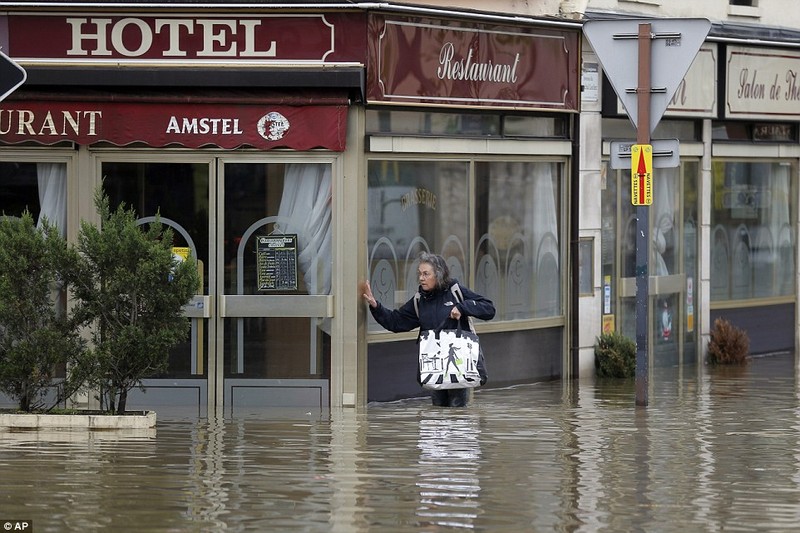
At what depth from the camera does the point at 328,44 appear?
14.0 m

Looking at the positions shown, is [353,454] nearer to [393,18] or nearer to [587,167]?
[393,18]

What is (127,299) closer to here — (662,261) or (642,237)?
(642,237)

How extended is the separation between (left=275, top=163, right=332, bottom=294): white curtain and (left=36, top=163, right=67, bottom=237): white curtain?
6.35 feet

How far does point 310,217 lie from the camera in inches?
565

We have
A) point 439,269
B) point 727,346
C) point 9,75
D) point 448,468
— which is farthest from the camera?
point 727,346

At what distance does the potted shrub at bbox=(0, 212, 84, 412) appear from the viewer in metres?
11.3

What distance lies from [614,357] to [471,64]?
12.3ft

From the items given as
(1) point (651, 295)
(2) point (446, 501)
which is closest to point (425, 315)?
(2) point (446, 501)

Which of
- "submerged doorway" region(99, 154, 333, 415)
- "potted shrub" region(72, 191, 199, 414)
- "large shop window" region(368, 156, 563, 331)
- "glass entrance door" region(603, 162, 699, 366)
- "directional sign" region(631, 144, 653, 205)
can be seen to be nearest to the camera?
"potted shrub" region(72, 191, 199, 414)

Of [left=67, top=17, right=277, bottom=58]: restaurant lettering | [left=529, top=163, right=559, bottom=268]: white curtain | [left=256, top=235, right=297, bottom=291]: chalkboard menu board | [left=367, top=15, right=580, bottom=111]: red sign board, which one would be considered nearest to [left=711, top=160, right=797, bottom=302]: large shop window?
[left=529, top=163, right=559, bottom=268]: white curtain

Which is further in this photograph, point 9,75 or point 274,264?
→ point 274,264

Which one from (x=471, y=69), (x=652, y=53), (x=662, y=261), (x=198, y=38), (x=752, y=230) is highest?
(x=198, y=38)

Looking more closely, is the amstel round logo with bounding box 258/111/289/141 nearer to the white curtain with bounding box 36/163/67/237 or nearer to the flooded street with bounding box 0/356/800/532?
the white curtain with bounding box 36/163/67/237

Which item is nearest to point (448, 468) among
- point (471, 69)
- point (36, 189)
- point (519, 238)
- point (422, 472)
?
point (422, 472)
